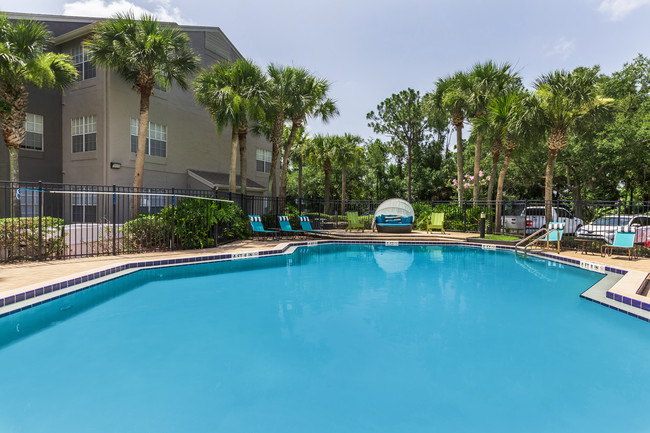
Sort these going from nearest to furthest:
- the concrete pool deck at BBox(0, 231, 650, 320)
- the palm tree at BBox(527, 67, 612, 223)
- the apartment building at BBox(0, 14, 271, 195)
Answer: the concrete pool deck at BBox(0, 231, 650, 320)
the palm tree at BBox(527, 67, 612, 223)
the apartment building at BBox(0, 14, 271, 195)

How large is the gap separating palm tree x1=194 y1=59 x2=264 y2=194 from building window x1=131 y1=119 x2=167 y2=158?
3.24 m

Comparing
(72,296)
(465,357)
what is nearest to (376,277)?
(465,357)

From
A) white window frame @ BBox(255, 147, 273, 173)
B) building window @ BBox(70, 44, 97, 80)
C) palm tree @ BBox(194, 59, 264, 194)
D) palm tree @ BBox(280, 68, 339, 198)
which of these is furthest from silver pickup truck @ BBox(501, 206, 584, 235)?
building window @ BBox(70, 44, 97, 80)

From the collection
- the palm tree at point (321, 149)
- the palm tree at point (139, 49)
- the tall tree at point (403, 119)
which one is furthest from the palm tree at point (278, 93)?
the tall tree at point (403, 119)

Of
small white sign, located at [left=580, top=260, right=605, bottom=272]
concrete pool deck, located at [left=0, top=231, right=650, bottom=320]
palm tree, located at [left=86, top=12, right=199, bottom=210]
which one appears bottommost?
small white sign, located at [left=580, top=260, right=605, bottom=272]

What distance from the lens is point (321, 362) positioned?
3.55 meters

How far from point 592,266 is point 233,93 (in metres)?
13.2

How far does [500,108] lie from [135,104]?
1671 cm

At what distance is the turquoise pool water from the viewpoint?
8.58 ft

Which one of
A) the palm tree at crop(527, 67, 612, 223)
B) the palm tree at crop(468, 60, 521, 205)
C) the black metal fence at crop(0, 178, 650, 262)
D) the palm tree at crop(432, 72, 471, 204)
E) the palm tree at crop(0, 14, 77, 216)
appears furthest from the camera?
the palm tree at crop(432, 72, 471, 204)

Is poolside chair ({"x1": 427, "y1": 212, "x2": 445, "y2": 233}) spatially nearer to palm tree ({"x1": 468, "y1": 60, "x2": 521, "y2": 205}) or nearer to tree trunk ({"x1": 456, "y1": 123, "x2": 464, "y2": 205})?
tree trunk ({"x1": 456, "y1": 123, "x2": 464, "y2": 205})

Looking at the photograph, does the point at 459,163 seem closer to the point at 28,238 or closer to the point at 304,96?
the point at 304,96

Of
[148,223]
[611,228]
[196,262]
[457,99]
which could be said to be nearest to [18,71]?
[148,223]

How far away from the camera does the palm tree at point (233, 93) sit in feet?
42.9
